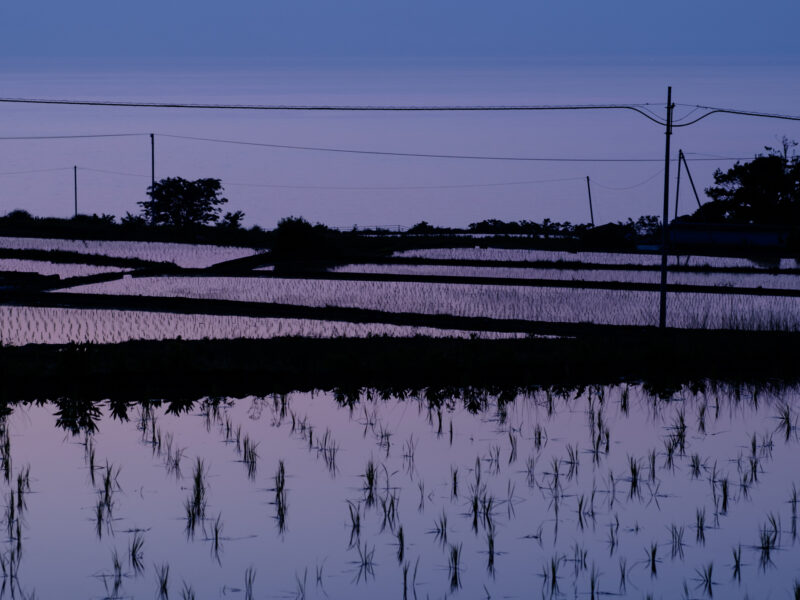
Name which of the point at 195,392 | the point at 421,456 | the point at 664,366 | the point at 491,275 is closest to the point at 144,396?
the point at 195,392

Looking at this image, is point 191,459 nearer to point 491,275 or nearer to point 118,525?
point 118,525

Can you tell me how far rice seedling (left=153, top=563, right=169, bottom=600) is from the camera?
4852 millimetres

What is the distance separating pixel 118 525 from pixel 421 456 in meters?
2.48

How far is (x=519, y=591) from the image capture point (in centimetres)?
498

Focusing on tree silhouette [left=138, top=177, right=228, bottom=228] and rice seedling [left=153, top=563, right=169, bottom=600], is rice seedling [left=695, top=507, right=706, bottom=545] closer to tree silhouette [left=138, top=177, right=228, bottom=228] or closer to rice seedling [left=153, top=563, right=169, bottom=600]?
rice seedling [left=153, top=563, right=169, bottom=600]

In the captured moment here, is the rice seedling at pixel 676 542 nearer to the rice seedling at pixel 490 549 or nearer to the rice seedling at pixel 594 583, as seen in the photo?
the rice seedling at pixel 594 583

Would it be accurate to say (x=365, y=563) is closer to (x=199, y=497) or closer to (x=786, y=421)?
(x=199, y=497)

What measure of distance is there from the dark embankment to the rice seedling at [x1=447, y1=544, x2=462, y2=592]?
16.6 feet

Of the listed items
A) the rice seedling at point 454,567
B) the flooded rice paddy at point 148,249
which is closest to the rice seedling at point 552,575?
the rice seedling at point 454,567

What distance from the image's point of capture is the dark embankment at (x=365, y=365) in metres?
10.4

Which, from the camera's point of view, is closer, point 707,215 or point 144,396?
point 144,396

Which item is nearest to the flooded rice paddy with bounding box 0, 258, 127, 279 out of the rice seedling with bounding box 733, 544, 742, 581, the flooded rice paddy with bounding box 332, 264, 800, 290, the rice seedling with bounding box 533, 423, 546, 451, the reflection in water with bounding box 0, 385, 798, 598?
the flooded rice paddy with bounding box 332, 264, 800, 290

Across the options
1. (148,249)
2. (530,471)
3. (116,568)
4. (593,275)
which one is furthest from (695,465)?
(148,249)

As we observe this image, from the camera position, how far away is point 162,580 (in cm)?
499
